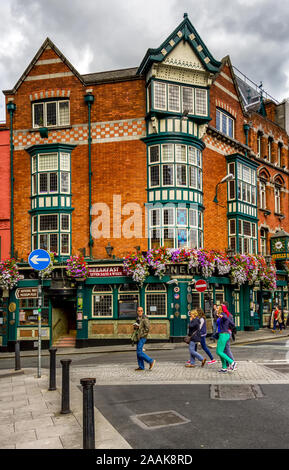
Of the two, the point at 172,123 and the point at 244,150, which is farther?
the point at 244,150

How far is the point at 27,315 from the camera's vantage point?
76.6 ft

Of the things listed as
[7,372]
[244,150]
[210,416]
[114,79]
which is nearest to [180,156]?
[114,79]

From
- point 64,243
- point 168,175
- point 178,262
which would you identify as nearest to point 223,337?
point 178,262

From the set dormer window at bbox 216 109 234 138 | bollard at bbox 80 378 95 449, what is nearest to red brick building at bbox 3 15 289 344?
dormer window at bbox 216 109 234 138

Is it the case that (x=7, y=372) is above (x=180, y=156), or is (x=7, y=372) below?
below

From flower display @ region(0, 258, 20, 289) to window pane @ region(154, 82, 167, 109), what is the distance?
1108 centimetres

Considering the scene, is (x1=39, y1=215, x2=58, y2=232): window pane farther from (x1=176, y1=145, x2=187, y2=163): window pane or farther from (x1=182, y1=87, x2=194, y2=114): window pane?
(x1=182, y1=87, x2=194, y2=114): window pane

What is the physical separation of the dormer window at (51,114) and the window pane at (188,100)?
650 centimetres

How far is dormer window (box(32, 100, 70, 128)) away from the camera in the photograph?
81.3 ft

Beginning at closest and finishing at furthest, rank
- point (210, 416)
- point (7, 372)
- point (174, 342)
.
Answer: point (210, 416), point (7, 372), point (174, 342)

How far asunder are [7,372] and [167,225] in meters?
12.1

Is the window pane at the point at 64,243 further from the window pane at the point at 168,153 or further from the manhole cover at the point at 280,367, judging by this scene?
the manhole cover at the point at 280,367

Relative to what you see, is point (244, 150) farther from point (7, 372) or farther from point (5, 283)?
point (7, 372)

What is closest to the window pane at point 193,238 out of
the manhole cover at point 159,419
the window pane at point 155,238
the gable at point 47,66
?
the window pane at point 155,238
